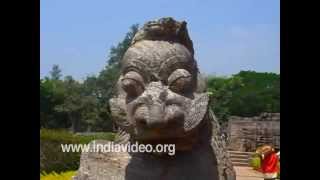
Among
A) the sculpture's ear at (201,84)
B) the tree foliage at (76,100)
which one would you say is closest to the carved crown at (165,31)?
the sculpture's ear at (201,84)

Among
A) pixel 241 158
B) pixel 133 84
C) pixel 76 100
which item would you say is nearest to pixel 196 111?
pixel 133 84

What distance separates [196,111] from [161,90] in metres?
0.29

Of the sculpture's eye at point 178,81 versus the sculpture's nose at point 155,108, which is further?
the sculpture's eye at point 178,81

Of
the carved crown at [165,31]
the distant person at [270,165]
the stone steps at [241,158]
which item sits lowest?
the stone steps at [241,158]

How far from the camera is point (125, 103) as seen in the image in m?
3.57

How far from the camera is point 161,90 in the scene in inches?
134

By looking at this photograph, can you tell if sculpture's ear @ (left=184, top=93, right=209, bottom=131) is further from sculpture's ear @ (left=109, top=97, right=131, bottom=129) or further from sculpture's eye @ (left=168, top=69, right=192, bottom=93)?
sculpture's ear @ (left=109, top=97, right=131, bottom=129)

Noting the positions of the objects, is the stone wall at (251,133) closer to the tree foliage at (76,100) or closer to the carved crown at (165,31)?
the tree foliage at (76,100)

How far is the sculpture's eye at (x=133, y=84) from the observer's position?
3.47 meters

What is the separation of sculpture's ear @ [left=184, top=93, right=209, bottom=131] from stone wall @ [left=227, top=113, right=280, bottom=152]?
10.3 m

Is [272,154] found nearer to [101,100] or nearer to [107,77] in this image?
[101,100]

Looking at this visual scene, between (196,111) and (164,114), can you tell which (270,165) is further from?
(164,114)
